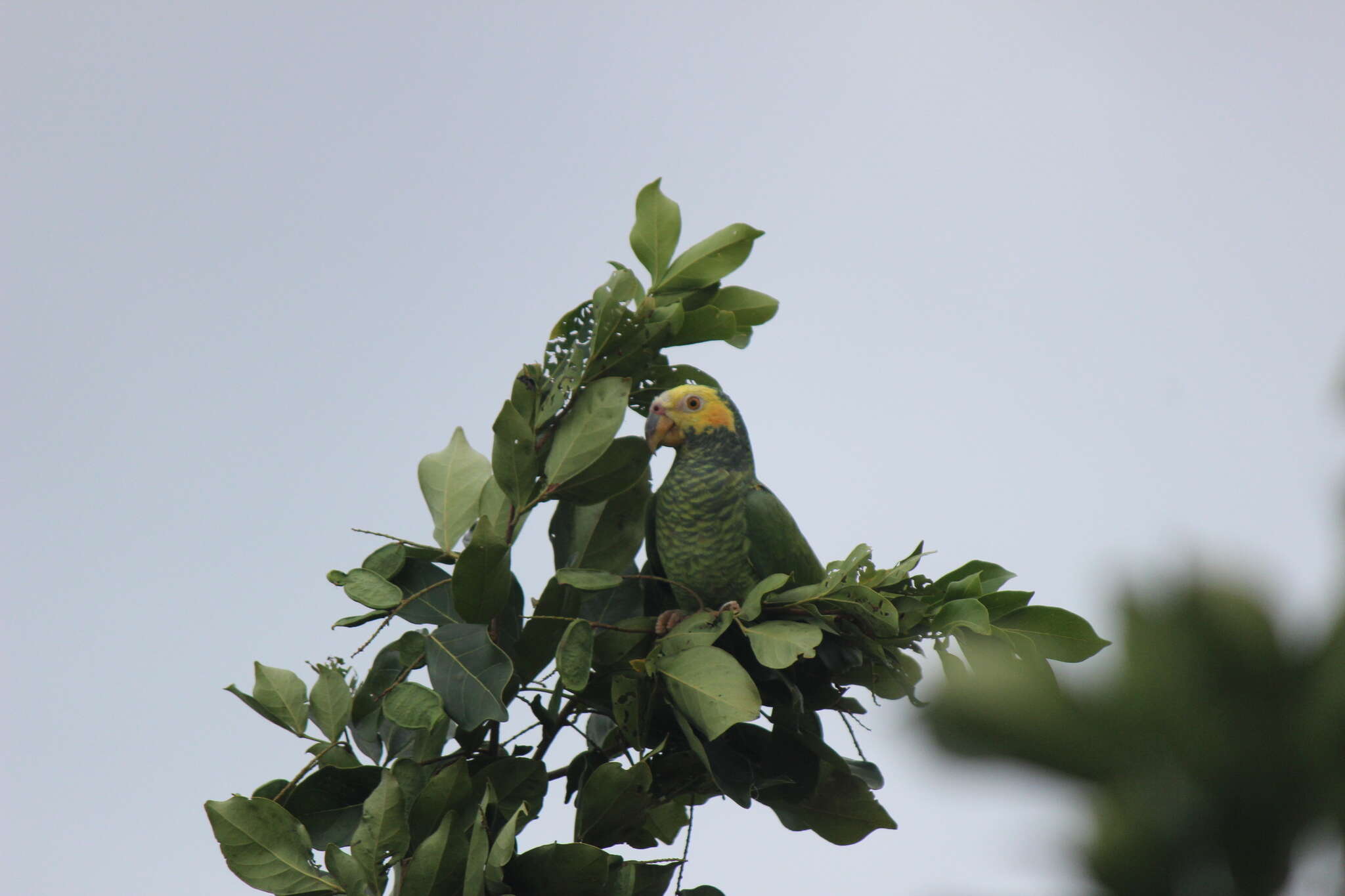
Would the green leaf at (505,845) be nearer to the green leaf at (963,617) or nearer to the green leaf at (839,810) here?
the green leaf at (839,810)

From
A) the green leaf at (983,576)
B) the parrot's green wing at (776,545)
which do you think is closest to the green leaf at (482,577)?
the parrot's green wing at (776,545)

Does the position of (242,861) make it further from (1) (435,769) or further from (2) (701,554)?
(2) (701,554)

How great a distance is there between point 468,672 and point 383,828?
0.20 m

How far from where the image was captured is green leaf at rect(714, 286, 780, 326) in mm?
1756

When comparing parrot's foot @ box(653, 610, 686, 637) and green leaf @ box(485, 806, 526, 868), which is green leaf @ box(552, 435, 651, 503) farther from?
green leaf @ box(485, 806, 526, 868)

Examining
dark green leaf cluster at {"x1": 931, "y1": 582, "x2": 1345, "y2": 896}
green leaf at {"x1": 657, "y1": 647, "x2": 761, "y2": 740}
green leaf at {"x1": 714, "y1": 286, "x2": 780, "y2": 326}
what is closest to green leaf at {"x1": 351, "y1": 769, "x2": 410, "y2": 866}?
green leaf at {"x1": 657, "y1": 647, "x2": 761, "y2": 740}

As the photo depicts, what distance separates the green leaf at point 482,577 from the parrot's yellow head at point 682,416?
429 millimetres

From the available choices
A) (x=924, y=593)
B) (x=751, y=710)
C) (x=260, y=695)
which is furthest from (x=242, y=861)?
(x=924, y=593)

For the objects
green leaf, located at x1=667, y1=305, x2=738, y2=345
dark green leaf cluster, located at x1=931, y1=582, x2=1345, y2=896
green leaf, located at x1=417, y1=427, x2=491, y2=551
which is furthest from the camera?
green leaf, located at x1=667, y1=305, x2=738, y2=345

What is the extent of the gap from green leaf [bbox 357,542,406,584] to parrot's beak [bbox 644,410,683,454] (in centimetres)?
46

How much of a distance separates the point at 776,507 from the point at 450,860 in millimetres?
754

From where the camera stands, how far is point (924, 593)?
4.63ft

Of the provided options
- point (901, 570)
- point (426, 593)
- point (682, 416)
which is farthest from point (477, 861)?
point (682, 416)

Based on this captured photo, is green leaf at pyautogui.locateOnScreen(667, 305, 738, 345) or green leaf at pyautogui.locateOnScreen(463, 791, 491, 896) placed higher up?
green leaf at pyautogui.locateOnScreen(667, 305, 738, 345)
